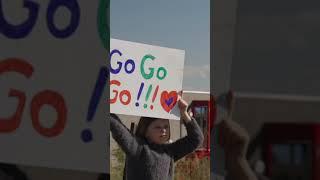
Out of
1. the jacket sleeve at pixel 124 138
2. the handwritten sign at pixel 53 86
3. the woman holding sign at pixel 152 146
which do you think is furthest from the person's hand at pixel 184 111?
the handwritten sign at pixel 53 86

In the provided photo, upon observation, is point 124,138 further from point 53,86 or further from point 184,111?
point 53,86

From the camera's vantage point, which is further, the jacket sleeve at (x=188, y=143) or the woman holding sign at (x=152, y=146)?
the jacket sleeve at (x=188, y=143)

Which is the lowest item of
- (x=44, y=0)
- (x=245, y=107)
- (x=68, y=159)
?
(x=68, y=159)

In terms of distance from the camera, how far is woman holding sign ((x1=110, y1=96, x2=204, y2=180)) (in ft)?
12.1

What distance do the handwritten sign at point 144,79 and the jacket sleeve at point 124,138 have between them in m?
0.23

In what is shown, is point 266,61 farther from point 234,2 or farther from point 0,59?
point 0,59

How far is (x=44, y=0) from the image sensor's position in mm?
1502

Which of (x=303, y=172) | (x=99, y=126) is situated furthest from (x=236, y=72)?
(x=99, y=126)

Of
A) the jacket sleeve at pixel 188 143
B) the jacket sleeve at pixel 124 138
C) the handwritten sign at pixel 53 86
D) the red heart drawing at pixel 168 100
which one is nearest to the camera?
the handwritten sign at pixel 53 86

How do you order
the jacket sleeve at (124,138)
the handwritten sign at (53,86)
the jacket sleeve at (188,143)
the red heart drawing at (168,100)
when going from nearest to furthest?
1. the handwritten sign at (53,86)
2. the jacket sleeve at (124,138)
3. the jacket sleeve at (188,143)
4. the red heart drawing at (168,100)

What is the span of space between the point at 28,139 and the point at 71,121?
0.12 m

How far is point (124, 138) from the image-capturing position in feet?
12.0

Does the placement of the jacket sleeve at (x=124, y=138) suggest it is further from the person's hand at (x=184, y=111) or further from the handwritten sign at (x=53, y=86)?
the handwritten sign at (x=53, y=86)

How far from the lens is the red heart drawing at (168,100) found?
13.6 ft
